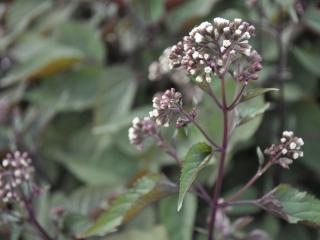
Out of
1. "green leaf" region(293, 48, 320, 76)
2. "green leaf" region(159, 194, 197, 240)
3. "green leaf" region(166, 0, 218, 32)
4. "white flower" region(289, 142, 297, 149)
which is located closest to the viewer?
"white flower" region(289, 142, 297, 149)

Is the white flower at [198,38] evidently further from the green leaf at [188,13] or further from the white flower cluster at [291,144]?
the green leaf at [188,13]

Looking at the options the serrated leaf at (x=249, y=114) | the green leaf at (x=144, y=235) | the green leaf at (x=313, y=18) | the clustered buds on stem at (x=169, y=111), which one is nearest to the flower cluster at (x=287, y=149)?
the serrated leaf at (x=249, y=114)

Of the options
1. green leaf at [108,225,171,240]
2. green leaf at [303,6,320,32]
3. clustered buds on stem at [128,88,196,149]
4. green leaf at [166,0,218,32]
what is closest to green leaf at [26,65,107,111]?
green leaf at [166,0,218,32]

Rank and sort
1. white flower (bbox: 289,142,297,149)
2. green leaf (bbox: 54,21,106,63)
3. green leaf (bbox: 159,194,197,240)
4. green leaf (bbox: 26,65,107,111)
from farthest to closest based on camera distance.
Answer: green leaf (bbox: 54,21,106,63)
green leaf (bbox: 26,65,107,111)
green leaf (bbox: 159,194,197,240)
white flower (bbox: 289,142,297,149)

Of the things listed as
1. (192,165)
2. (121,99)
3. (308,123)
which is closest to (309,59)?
(308,123)

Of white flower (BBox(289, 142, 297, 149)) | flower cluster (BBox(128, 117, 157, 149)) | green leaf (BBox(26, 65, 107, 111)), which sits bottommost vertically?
green leaf (BBox(26, 65, 107, 111))

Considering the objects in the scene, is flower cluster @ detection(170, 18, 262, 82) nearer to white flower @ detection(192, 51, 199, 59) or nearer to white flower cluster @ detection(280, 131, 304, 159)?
white flower @ detection(192, 51, 199, 59)

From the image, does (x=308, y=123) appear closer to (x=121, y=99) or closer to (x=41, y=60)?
(x=121, y=99)
